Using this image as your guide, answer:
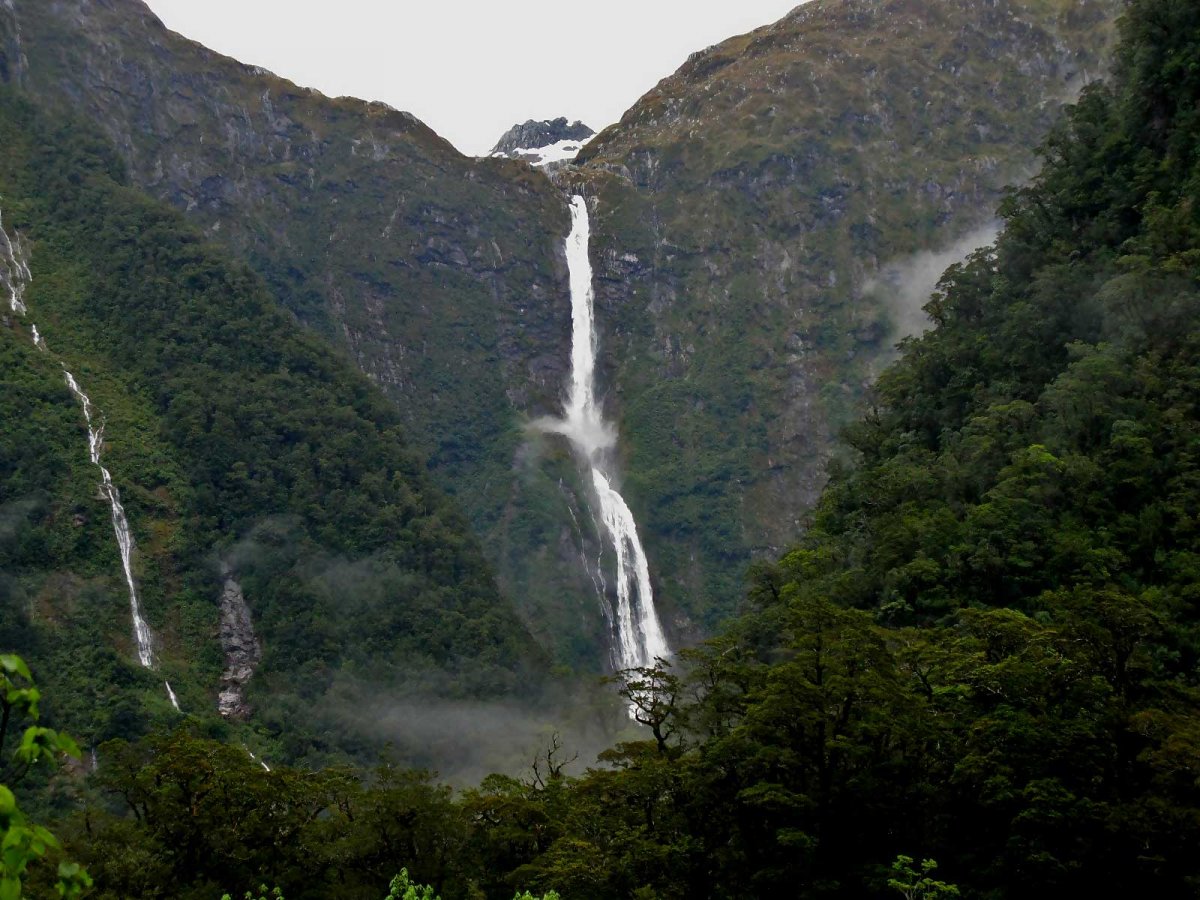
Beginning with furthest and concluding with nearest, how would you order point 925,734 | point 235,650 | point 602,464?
point 602,464 < point 235,650 < point 925,734

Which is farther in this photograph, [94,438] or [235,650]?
[94,438]

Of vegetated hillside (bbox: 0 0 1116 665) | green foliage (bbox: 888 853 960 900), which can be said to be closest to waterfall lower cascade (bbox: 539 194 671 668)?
vegetated hillside (bbox: 0 0 1116 665)

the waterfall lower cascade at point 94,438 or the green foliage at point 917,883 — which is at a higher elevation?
the waterfall lower cascade at point 94,438

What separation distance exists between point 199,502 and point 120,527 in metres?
5.92

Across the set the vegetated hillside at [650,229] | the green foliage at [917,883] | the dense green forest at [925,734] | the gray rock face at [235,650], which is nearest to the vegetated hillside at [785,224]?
the vegetated hillside at [650,229]

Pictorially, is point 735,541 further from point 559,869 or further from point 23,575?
point 559,869

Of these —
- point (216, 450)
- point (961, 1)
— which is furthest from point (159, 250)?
point (961, 1)

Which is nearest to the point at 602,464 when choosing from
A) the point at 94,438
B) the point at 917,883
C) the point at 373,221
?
the point at 373,221

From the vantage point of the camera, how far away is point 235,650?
73188mm

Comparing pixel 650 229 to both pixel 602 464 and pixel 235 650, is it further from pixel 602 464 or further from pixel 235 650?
pixel 235 650

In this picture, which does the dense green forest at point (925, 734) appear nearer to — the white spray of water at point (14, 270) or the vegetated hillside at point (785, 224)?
the vegetated hillside at point (785, 224)

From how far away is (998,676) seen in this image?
A: 24.5m

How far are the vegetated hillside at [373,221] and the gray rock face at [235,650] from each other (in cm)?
3100

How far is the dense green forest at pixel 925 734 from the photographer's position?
23.1 metres
